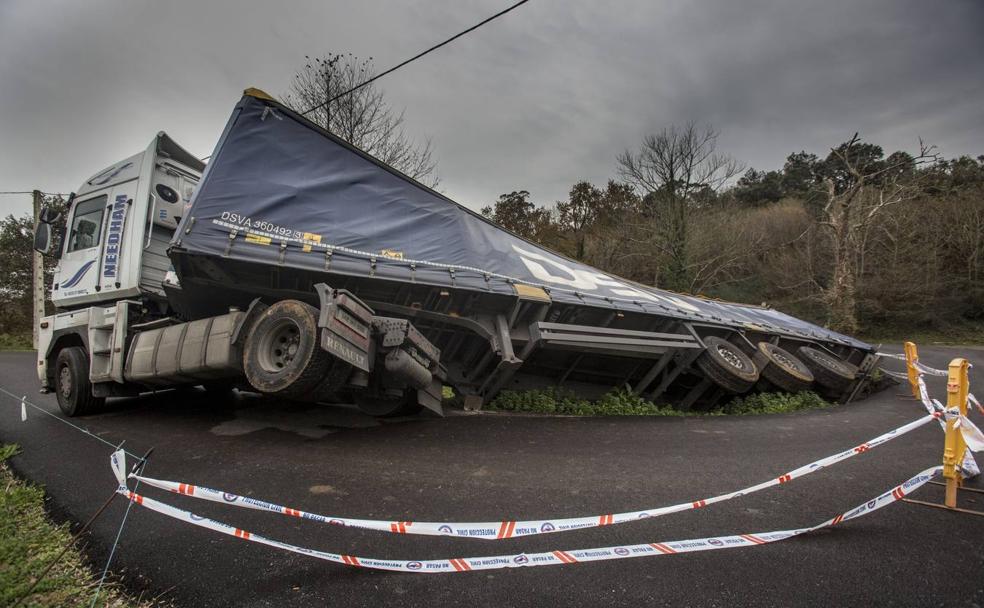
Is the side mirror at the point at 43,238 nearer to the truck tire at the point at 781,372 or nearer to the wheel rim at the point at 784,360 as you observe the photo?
the truck tire at the point at 781,372

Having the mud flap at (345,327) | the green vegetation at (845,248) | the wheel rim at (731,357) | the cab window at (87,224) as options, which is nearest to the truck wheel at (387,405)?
the mud flap at (345,327)

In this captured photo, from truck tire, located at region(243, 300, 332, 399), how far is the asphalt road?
75cm

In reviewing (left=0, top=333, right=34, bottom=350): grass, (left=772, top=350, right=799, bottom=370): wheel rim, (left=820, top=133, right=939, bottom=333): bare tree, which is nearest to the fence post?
(left=772, top=350, right=799, bottom=370): wheel rim

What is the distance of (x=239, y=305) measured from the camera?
516 cm

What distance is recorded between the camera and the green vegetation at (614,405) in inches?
258

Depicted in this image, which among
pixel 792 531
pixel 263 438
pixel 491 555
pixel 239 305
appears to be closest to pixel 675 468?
pixel 792 531

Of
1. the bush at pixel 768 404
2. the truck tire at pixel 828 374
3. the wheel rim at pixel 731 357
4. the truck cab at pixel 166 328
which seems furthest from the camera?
the truck tire at pixel 828 374

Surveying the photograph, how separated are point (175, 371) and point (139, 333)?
1.18m

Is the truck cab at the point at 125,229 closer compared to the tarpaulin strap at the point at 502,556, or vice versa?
the tarpaulin strap at the point at 502,556

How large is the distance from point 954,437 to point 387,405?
17.3 feet

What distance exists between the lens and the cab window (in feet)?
21.0

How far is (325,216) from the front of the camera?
479cm

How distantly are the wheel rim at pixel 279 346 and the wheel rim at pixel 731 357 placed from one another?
19.8 feet

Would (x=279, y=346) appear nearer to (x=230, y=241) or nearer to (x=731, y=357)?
(x=230, y=241)
